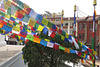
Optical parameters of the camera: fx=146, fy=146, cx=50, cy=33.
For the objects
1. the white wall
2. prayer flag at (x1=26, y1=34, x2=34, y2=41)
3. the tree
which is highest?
prayer flag at (x1=26, y1=34, x2=34, y2=41)

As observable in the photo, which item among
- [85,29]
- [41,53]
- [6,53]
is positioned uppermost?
[85,29]

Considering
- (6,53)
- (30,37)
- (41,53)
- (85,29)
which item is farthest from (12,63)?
(85,29)

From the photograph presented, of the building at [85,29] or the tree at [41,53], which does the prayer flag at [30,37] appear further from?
the building at [85,29]

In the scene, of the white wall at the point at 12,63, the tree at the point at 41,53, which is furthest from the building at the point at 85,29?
the tree at the point at 41,53

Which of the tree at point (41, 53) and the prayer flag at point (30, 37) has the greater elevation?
the prayer flag at point (30, 37)

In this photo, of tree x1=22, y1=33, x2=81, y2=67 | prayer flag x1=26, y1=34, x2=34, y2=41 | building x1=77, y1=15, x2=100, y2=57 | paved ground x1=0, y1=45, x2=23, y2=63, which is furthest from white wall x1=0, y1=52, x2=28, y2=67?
building x1=77, y1=15, x2=100, y2=57

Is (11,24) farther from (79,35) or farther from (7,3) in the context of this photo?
(79,35)

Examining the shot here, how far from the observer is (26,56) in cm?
1105

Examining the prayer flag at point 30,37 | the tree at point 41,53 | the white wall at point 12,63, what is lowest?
the white wall at point 12,63

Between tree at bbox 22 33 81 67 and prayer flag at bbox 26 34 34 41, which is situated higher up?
prayer flag at bbox 26 34 34 41

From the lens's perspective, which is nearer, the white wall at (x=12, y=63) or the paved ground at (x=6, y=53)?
the white wall at (x=12, y=63)

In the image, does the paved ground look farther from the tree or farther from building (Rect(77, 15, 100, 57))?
building (Rect(77, 15, 100, 57))

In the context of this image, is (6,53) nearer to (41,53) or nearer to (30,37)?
(41,53)

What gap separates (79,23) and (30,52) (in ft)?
98.0
